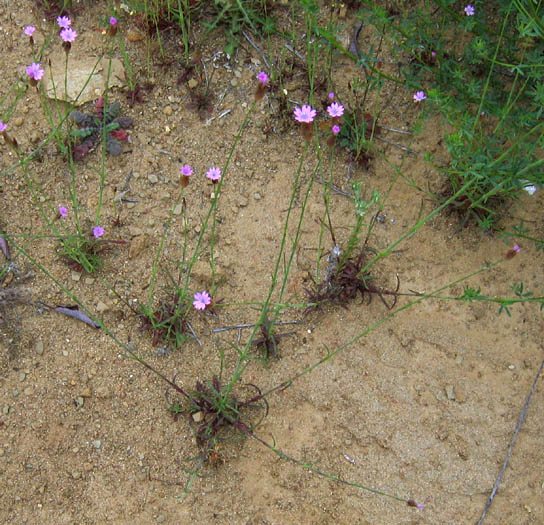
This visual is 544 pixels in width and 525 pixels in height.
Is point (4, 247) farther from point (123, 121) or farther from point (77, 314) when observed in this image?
point (123, 121)

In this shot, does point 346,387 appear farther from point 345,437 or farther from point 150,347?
point 150,347

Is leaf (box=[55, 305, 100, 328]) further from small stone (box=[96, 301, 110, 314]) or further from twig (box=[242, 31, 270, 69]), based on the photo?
twig (box=[242, 31, 270, 69])

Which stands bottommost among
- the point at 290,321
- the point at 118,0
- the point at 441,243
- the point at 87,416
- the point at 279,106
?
the point at 87,416

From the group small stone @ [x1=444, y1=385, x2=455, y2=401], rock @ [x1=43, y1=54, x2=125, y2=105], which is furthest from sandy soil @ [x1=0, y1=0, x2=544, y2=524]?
rock @ [x1=43, y1=54, x2=125, y2=105]

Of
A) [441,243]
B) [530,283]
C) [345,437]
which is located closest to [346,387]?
[345,437]

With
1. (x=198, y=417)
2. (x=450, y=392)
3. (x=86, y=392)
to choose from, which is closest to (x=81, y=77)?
(x=86, y=392)

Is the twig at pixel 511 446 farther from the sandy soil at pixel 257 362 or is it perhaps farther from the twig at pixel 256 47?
the twig at pixel 256 47

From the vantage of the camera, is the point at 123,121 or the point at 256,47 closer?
the point at 123,121

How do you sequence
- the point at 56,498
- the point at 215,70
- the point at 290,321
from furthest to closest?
1. the point at 215,70
2. the point at 290,321
3. the point at 56,498
